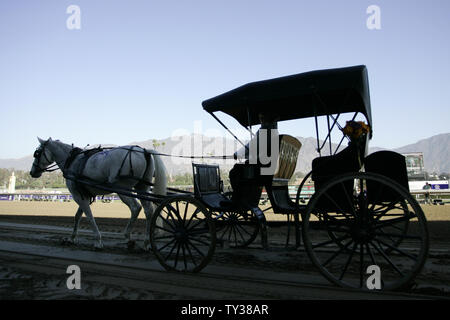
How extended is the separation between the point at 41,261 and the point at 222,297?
11.1ft

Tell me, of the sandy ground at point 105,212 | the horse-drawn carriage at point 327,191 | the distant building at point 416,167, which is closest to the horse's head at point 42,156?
the horse-drawn carriage at point 327,191

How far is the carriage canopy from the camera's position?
3.81m

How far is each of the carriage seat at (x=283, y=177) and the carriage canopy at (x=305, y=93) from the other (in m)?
0.67

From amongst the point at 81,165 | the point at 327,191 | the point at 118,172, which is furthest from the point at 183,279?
the point at 81,165

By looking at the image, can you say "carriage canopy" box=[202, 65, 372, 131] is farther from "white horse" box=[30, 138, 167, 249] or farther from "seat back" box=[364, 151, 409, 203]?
"white horse" box=[30, 138, 167, 249]

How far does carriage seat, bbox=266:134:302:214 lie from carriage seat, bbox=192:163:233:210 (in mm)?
631

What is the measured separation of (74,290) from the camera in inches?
136

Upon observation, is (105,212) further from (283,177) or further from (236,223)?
(283,177)

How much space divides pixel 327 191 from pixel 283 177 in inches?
57.8

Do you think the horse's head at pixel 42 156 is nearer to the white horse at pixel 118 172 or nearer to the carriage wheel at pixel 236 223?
the white horse at pixel 118 172

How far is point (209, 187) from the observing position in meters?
5.23

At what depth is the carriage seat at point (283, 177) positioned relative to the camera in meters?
4.44
